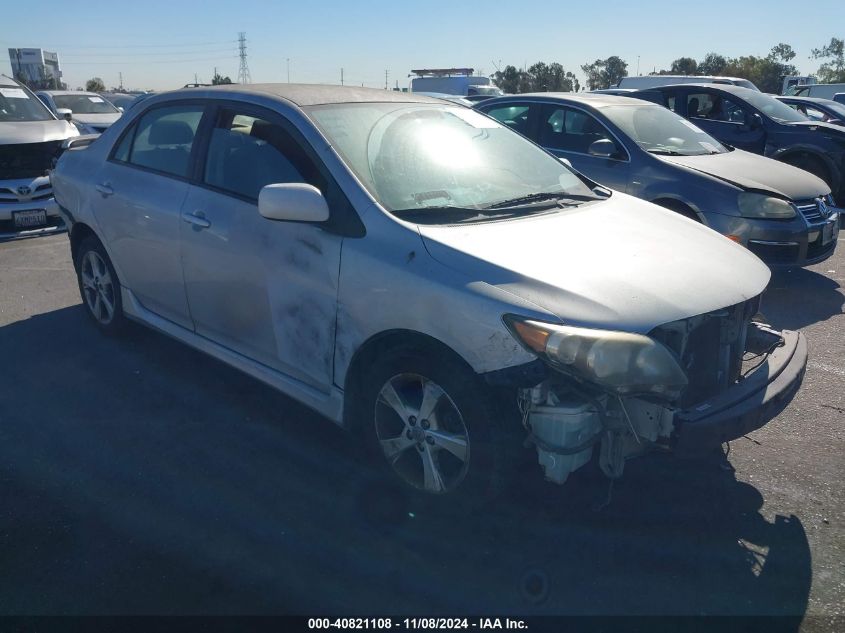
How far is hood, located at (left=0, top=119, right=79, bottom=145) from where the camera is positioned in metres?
9.16

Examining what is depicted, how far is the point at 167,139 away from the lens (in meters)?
4.66

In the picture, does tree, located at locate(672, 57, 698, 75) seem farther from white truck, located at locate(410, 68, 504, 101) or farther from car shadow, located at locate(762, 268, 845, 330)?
car shadow, located at locate(762, 268, 845, 330)

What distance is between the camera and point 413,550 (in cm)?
312

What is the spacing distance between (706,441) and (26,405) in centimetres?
375

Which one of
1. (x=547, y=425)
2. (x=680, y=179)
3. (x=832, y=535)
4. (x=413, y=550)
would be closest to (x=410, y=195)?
(x=547, y=425)

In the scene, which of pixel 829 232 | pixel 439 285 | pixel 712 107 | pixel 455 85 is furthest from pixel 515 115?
pixel 455 85

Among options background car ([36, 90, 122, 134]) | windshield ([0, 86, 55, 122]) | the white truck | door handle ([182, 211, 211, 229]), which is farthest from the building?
door handle ([182, 211, 211, 229])

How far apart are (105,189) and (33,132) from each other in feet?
18.4

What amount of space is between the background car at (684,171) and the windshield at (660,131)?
0.01m

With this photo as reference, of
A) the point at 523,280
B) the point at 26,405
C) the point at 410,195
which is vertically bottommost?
the point at 26,405

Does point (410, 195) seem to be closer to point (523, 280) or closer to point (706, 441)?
point (523, 280)

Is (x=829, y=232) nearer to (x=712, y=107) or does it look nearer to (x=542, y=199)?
(x=712, y=107)

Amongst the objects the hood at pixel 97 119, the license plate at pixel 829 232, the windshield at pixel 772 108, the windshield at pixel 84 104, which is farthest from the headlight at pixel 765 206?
the windshield at pixel 84 104

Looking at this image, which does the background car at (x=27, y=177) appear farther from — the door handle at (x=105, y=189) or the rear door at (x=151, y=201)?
the rear door at (x=151, y=201)
